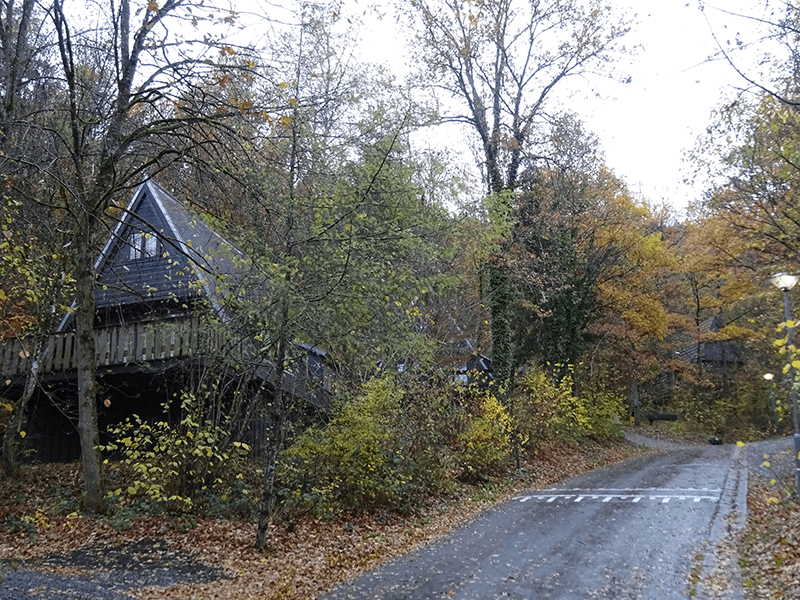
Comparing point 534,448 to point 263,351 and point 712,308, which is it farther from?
point 712,308

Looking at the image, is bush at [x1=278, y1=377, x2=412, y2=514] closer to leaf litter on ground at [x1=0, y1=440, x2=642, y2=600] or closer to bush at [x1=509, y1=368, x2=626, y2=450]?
leaf litter on ground at [x1=0, y1=440, x2=642, y2=600]

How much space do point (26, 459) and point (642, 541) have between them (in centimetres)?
1338

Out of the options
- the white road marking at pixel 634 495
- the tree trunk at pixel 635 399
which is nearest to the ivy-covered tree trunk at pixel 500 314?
the white road marking at pixel 634 495

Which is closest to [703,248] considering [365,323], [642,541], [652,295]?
[652,295]

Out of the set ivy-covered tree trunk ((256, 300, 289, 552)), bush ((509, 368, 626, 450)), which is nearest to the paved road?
ivy-covered tree trunk ((256, 300, 289, 552))

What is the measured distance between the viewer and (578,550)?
9.00 metres

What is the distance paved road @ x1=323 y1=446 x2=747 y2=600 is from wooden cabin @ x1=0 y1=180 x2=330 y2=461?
3478mm

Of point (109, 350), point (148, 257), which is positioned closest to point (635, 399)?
point (148, 257)

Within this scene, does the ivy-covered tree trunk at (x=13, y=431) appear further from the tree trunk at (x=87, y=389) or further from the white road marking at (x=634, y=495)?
the white road marking at (x=634, y=495)

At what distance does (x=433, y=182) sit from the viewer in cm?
1291

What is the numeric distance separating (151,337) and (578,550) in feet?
30.6

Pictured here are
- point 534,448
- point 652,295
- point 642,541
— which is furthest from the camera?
point 652,295

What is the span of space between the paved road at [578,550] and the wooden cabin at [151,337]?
348 centimetres

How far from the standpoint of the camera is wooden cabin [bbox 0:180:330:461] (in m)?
10.1
